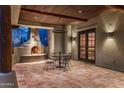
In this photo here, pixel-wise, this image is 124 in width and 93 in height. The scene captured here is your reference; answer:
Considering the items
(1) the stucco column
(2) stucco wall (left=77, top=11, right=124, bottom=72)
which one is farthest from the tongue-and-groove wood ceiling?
(1) the stucco column

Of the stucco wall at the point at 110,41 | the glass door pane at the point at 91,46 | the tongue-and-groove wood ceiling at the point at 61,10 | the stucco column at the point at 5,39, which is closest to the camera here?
the stucco column at the point at 5,39

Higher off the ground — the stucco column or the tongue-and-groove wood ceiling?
the tongue-and-groove wood ceiling

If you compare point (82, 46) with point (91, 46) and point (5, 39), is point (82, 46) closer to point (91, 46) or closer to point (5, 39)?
point (91, 46)

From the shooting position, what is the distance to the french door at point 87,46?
926 centimetres

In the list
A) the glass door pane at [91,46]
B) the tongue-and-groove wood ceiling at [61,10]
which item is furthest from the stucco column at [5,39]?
the glass door pane at [91,46]

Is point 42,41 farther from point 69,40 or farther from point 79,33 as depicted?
point 79,33

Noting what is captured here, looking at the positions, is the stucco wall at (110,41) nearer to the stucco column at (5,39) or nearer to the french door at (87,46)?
the french door at (87,46)

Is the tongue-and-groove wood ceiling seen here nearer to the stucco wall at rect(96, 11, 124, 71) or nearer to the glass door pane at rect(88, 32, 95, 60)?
the stucco wall at rect(96, 11, 124, 71)

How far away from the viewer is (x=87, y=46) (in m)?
9.79

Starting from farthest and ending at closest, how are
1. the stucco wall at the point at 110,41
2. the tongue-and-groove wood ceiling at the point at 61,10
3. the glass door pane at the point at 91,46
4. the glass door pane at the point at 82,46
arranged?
the glass door pane at the point at 82,46, the glass door pane at the point at 91,46, the stucco wall at the point at 110,41, the tongue-and-groove wood ceiling at the point at 61,10

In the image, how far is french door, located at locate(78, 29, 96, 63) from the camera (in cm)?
926

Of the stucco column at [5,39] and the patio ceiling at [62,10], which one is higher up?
the patio ceiling at [62,10]

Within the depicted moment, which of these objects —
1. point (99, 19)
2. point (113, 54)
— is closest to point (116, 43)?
point (113, 54)

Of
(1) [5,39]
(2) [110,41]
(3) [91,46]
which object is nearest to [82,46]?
(3) [91,46]
